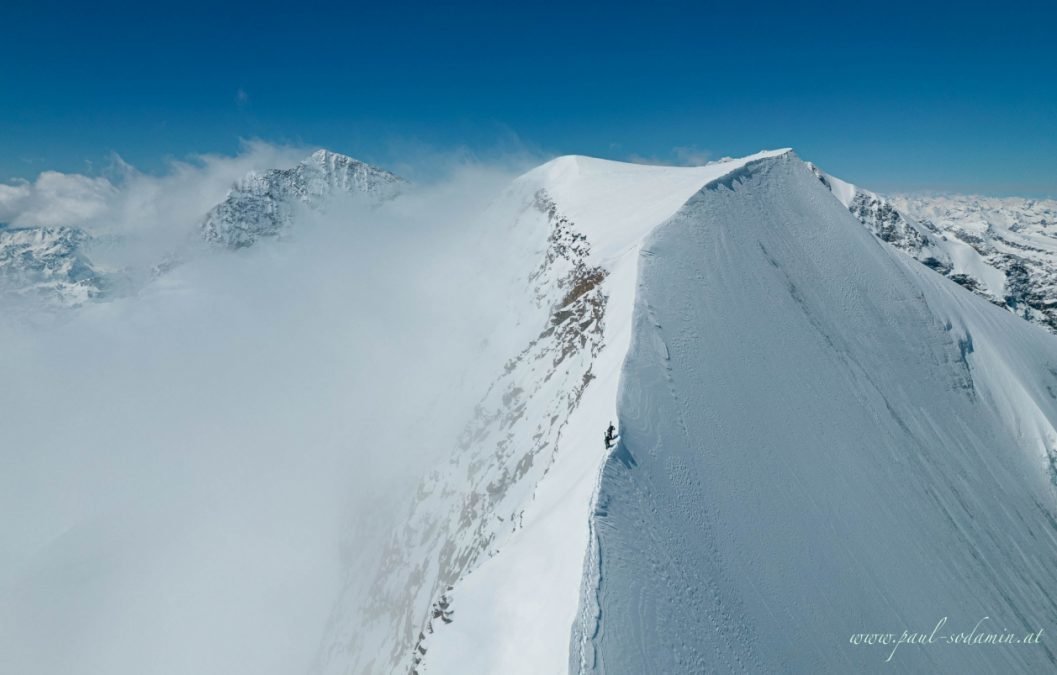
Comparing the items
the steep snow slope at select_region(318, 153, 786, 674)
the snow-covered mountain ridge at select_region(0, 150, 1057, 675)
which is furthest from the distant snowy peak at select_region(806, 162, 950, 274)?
the steep snow slope at select_region(318, 153, 786, 674)

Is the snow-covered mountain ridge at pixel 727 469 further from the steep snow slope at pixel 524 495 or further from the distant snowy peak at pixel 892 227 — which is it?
the distant snowy peak at pixel 892 227

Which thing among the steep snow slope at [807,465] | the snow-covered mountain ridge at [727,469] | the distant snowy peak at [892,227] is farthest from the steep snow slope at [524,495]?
the distant snowy peak at [892,227]

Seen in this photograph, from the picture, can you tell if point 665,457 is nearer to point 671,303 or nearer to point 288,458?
point 671,303

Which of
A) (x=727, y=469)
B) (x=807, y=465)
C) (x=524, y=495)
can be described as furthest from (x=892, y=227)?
(x=524, y=495)

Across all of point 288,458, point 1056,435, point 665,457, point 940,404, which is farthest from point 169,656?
point 1056,435

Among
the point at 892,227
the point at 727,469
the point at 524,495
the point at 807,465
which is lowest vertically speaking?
the point at 524,495

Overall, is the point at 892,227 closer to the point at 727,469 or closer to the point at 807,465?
the point at 807,465

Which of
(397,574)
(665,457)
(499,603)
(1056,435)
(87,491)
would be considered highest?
(665,457)
